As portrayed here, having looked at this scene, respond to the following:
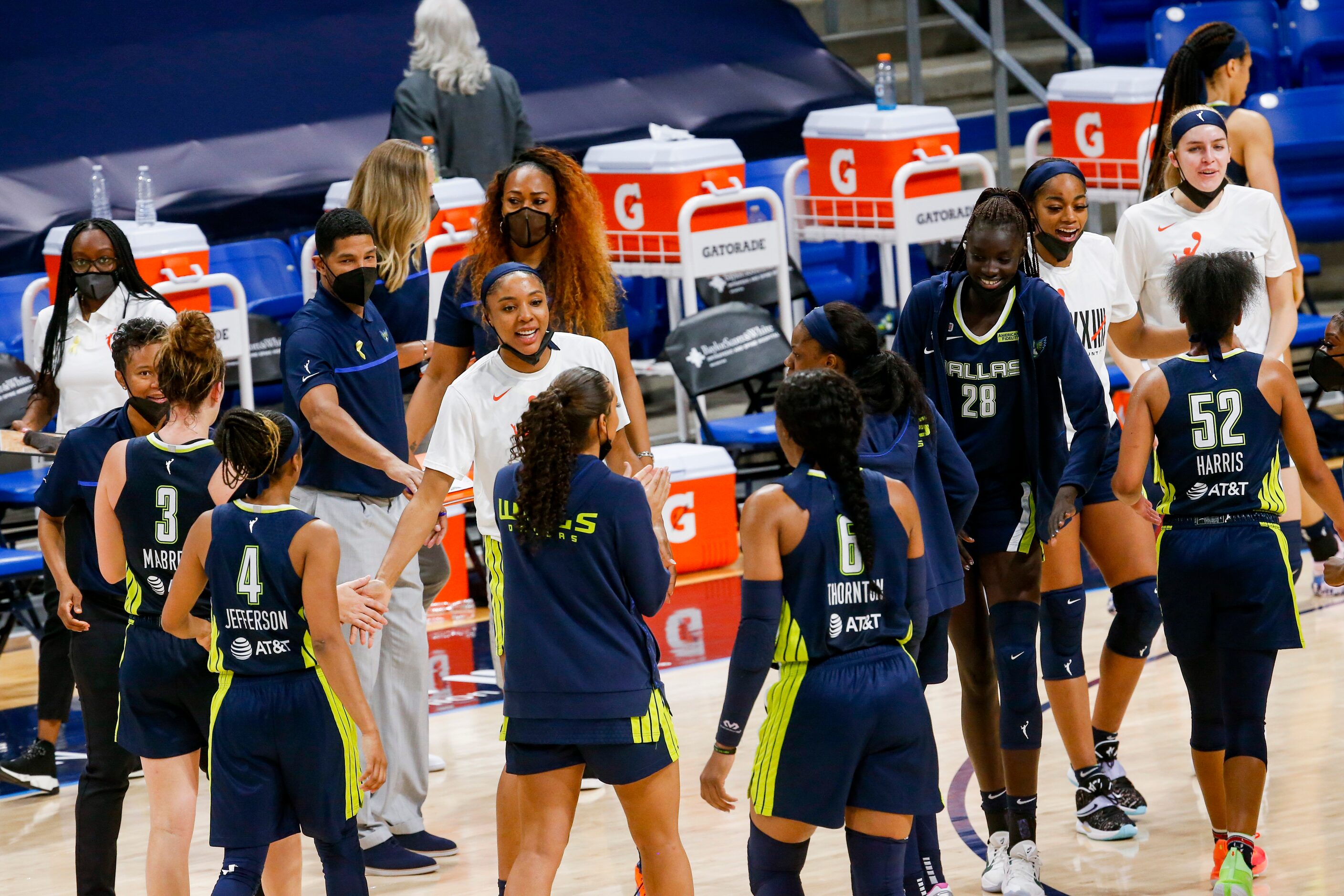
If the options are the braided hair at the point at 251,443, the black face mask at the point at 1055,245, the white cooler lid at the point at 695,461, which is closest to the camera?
the braided hair at the point at 251,443

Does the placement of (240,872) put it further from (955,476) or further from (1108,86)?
(1108,86)

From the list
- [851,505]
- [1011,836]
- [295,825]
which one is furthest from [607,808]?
[851,505]

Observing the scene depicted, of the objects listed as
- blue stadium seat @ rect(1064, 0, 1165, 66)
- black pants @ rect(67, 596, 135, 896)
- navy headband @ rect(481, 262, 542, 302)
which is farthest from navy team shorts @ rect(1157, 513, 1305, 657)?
blue stadium seat @ rect(1064, 0, 1165, 66)

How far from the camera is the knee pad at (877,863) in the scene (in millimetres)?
3574

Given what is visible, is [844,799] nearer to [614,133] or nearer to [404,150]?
[404,150]

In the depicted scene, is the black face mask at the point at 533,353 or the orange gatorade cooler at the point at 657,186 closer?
the black face mask at the point at 533,353

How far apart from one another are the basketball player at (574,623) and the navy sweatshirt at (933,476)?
51 centimetres

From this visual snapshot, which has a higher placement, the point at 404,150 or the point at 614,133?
the point at 614,133

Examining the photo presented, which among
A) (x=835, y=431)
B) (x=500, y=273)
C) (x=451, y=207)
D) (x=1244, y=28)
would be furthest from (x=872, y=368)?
(x=1244, y=28)

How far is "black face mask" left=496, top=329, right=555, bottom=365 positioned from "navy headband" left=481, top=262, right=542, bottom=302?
4.6 inches

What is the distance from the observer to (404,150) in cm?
501

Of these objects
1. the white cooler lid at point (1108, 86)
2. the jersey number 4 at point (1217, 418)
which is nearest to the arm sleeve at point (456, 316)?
the jersey number 4 at point (1217, 418)

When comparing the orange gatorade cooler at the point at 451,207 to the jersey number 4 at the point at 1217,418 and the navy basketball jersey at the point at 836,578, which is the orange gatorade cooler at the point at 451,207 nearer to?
the jersey number 4 at the point at 1217,418

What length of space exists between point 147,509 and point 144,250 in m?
3.37
